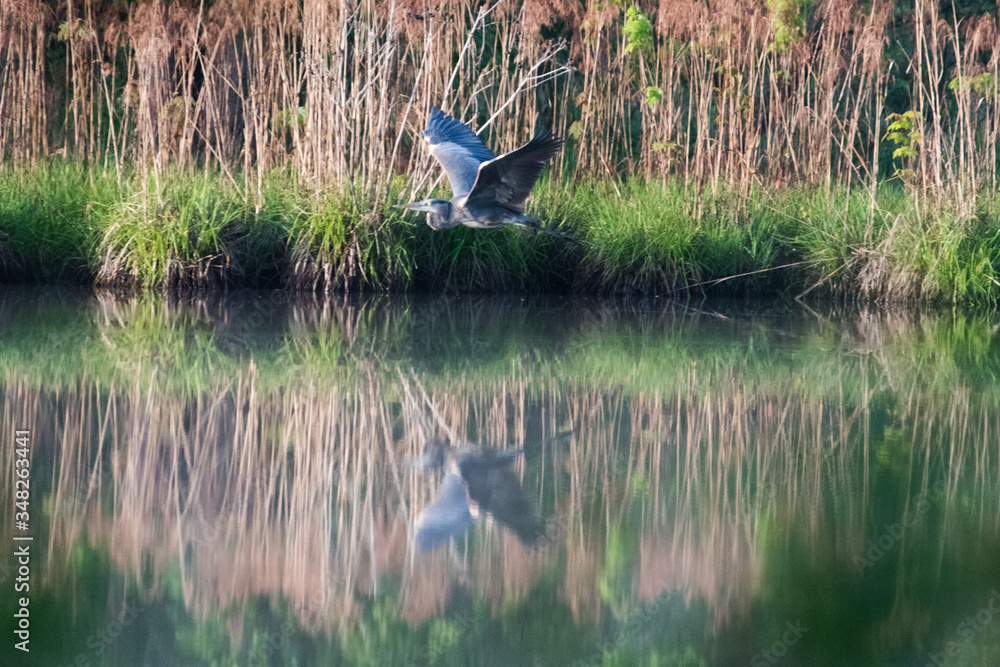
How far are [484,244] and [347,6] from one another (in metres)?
1.50

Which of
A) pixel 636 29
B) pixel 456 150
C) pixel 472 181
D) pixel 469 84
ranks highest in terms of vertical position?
→ pixel 636 29

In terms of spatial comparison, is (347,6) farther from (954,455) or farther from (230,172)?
(954,455)

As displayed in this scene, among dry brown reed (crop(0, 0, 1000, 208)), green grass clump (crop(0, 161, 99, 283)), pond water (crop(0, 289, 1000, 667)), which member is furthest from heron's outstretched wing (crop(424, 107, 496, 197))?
green grass clump (crop(0, 161, 99, 283))

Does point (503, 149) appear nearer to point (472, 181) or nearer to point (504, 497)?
point (472, 181)

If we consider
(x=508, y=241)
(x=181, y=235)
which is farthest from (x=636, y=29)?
(x=181, y=235)

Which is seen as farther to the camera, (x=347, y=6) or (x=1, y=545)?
(x=347, y=6)

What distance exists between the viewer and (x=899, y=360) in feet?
14.0

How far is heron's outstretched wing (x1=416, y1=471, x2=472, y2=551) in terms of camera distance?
211cm

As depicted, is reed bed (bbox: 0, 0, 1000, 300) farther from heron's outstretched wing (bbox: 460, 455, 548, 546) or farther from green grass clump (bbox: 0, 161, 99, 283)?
heron's outstretched wing (bbox: 460, 455, 548, 546)

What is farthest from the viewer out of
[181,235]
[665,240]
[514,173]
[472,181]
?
[665,240]

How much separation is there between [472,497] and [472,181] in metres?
3.04

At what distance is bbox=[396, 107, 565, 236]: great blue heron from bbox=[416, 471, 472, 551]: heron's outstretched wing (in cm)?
254

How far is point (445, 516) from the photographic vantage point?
2.25 m

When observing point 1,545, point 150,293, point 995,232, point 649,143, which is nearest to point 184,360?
point 1,545
